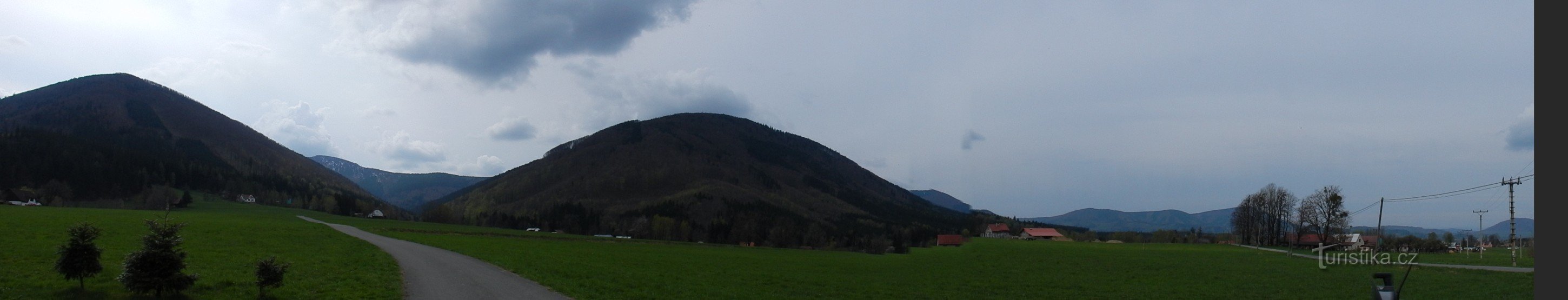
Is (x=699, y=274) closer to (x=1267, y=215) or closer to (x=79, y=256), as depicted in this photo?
(x=79, y=256)

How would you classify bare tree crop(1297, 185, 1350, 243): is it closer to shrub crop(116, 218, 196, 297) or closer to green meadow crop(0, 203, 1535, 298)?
green meadow crop(0, 203, 1535, 298)

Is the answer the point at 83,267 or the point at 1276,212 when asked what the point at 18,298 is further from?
the point at 1276,212

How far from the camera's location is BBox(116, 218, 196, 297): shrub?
15.0m

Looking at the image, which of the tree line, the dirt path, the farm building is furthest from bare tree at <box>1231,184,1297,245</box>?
the dirt path

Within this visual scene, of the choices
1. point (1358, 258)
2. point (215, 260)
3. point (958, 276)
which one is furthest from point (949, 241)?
point (215, 260)

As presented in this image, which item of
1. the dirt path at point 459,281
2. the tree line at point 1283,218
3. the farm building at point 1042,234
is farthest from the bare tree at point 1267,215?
the dirt path at point 459,281

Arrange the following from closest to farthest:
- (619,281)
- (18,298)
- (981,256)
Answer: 1. (18,298)
2. (619,281)
3. (981,256)

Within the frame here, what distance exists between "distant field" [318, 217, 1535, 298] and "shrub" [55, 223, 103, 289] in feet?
36.0

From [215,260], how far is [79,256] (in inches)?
391

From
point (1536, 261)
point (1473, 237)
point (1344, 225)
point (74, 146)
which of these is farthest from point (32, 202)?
point (1473, 237)

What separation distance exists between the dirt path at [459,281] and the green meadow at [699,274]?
2.39 feet

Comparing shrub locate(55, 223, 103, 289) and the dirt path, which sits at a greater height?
shrub locate(55, 223, 103, 289)

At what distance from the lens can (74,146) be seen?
131m

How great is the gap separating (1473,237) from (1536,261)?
460 ft
